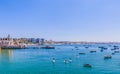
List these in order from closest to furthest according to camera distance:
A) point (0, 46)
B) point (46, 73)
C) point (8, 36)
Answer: point (46, 73)
point (0, 46)
point (8, 36)

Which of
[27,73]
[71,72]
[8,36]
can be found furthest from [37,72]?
[8,36]

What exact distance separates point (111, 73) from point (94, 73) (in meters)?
2.92

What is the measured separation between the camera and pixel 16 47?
138875 mm

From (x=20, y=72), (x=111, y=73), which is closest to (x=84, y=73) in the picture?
(x=111, y=73)

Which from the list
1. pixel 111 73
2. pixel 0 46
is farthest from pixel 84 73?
pixel 0 46

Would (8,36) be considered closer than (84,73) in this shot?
No

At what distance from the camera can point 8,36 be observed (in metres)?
172

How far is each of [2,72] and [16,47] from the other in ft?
310

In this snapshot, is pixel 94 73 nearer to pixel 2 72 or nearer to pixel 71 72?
pixel 71 72

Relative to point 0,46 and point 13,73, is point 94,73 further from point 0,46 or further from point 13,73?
point 0,46

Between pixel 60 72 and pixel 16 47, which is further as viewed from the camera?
pixel 16 47

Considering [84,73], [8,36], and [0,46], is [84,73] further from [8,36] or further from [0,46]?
[8,36]

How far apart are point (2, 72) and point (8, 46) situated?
304ft

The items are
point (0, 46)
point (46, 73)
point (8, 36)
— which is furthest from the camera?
point (8, 36)
